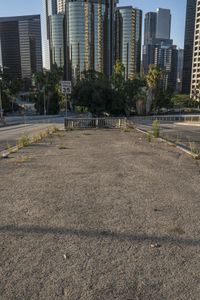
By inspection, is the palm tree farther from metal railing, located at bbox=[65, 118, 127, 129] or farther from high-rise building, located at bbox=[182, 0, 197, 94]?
high-rise building, located at bbox=[182, 0, 197, 94]

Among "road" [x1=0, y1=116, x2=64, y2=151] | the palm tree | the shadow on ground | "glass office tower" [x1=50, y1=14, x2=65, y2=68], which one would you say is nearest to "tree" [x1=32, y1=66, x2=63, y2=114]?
the palm tree

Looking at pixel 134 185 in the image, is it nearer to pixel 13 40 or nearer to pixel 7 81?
pixel 7 81

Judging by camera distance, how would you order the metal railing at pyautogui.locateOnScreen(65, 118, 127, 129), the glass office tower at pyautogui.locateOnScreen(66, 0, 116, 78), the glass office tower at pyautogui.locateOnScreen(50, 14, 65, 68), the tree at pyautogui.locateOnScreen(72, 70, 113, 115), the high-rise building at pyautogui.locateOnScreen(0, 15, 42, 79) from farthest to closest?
the high-rise building at pyautogui.locateOnScreen(0, 15, 42, 79) → the glass office tower at pyautogui.locateOnScreen(50, 14, 65, 68) → the glass office tower at pyautogui.locateOnScreen(66, 0, 116, 78) → the tree at pyautogui.locateOnScreen(72, 70, 113, 115) → the metal railing at pyautogui.locateOnScreen(65, 118, 127, 129)

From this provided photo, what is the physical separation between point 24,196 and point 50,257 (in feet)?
7.31

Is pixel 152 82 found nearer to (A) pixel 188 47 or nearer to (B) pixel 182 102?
(B) pixel 182 102

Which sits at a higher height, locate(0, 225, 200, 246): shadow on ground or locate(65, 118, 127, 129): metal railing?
locate(65, 118, 127, 129): metal railing

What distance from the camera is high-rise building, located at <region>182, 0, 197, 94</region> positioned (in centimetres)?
13612

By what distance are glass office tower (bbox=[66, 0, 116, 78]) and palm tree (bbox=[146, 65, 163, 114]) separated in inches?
2138

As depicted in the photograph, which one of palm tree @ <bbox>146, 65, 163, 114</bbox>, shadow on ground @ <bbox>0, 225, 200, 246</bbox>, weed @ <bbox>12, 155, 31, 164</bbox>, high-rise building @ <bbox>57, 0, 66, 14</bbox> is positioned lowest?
shadow on ground @ <bbox>0, 225, 200, 246</bbox>

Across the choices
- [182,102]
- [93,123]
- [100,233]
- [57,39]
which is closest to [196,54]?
[182,102]

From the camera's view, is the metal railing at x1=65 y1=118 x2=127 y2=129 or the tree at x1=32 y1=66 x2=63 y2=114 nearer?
the metal railing at x1=65 y1=118 x2=127 y2=129

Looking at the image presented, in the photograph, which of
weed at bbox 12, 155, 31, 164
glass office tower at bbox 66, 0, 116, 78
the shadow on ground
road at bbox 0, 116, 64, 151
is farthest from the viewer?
glass office tower at bbox 66, 0, 116, 78

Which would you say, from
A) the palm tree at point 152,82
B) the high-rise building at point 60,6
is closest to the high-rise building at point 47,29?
the high-rise building at point 60,6

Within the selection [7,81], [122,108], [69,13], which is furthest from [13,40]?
[122,108]
